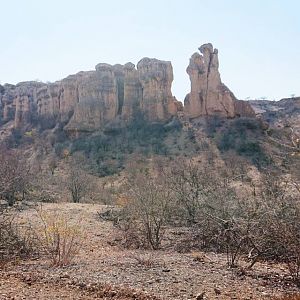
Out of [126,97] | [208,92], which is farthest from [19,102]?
[208,92]

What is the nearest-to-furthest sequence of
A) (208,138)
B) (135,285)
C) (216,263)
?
(135,285) → (216,263) → (208,138)

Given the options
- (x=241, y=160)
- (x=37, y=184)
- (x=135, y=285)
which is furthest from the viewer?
(x=241, y=160)

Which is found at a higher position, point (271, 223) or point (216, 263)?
point (271, 223)

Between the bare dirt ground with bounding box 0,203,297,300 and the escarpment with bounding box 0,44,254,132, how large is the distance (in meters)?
37.9

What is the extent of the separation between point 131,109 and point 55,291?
146 feet

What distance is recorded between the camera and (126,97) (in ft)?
167

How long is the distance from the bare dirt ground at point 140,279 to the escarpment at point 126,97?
1491 inches

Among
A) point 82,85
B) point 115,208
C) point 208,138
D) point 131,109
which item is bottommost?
point 115,208

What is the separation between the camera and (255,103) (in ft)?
247

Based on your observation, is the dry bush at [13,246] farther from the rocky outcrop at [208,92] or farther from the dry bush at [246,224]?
the rocky outcrop at [208,92]

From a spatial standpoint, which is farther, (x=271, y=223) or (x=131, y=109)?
(x=131, y=109)

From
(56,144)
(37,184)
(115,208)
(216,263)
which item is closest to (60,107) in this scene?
(56,144)

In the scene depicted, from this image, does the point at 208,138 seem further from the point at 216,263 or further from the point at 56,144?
the point at 216,263

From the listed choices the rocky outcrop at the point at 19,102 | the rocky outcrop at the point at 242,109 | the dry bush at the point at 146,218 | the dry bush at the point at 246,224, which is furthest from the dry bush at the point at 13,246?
the rocky outcrop at the point at 19,102
